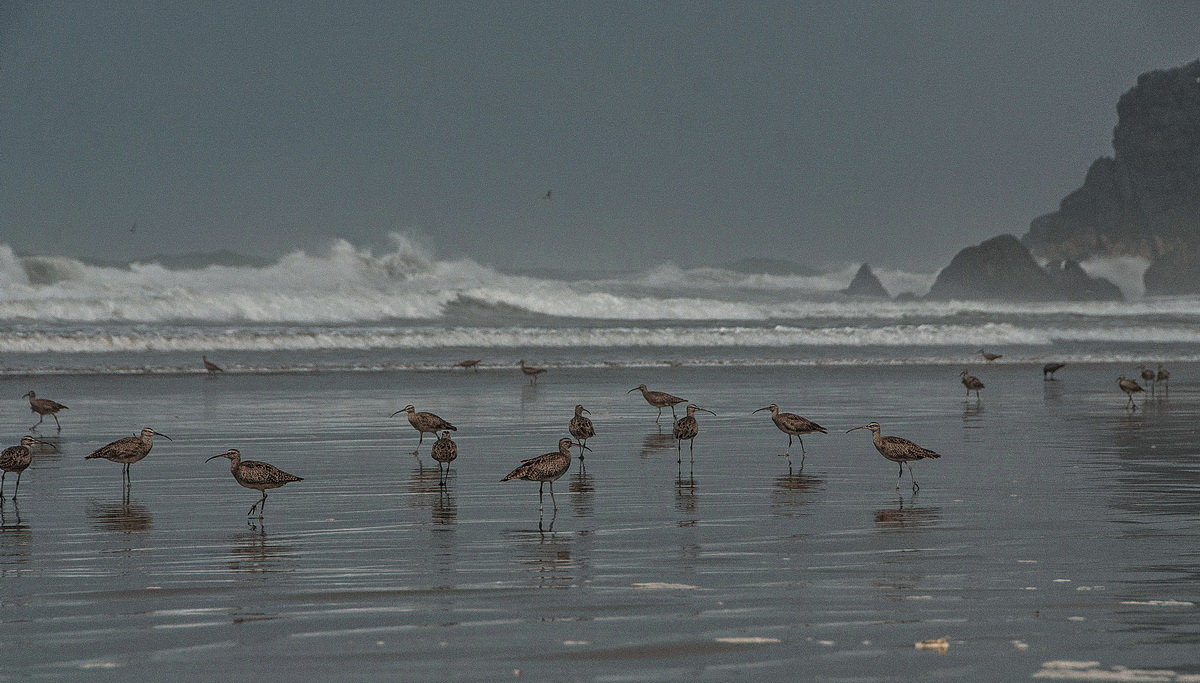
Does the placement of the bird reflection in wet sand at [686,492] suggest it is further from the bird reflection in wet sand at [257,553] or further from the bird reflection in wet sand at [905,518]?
the bird reflection in wet sand at [257,553]

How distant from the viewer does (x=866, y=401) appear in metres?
21.6

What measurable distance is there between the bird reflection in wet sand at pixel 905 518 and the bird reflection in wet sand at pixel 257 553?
4357 millimetres

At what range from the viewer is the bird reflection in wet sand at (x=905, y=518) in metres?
8.95

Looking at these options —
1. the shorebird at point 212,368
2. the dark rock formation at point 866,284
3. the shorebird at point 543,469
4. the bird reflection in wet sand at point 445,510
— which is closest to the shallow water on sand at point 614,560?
the bird reflection in wet sand at point 445,510

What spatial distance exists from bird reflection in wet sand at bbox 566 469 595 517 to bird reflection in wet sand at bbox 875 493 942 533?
93.0 inches

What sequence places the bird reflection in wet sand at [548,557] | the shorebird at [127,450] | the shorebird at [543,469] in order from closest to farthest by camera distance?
1. the bird reflection in wet sand at [548,557]
2. the shorebird at [543,469]
3. the shorebird at [127,450]

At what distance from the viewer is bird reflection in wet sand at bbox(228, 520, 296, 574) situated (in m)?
7.52

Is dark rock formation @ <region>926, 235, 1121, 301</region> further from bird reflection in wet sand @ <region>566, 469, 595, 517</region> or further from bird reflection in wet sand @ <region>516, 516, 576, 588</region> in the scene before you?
bird reflection in wet sand @ <region>516, 516, 576, 588</region>

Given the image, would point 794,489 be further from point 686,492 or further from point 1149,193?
point 1149,193

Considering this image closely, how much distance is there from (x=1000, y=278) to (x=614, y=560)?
Answer: 124979mm

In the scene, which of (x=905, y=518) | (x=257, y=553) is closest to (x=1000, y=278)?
(x=905, y=518)

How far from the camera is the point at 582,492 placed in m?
11.0

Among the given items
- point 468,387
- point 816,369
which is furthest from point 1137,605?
point 816,369

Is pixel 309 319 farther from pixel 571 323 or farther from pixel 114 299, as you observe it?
pixel 571 323
